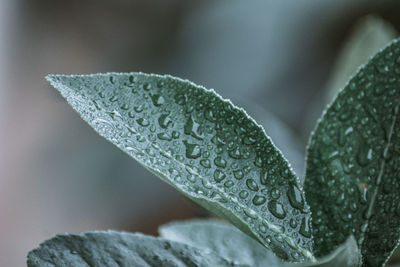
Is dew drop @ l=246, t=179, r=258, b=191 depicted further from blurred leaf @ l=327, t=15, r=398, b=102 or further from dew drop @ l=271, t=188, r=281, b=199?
blurred leaf @ l=327, t=15, r=398, b=102

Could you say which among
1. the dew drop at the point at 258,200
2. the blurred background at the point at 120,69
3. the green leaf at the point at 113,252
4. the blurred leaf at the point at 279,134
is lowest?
the green leaf at the point at 113,252

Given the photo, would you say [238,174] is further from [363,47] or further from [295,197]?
[363,47]

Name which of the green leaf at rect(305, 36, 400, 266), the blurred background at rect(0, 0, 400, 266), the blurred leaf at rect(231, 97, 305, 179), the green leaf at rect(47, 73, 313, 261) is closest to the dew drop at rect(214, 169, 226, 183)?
the green leaf at rect(47, 73, 313, 261)

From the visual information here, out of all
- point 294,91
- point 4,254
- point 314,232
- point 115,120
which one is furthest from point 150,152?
point 4,254

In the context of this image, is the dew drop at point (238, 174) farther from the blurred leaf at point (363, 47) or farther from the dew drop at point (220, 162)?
the blurred leaf at point (363, 47)

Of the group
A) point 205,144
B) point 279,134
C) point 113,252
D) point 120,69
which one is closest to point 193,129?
point 205,144

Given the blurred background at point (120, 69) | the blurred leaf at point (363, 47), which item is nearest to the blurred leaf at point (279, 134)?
the blurred leaf at point (363, 47)

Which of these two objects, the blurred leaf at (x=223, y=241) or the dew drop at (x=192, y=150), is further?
the blurred leaf at (x=223, y=241)
